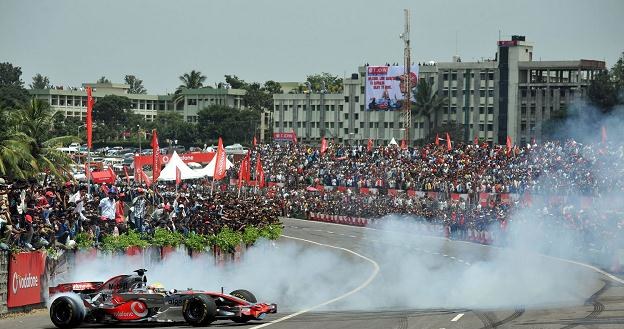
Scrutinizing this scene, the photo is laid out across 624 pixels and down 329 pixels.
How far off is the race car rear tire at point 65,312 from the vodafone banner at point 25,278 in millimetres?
2165

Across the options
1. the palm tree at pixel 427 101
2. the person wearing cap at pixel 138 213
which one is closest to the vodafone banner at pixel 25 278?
the person wearing cap at pixel 138 213

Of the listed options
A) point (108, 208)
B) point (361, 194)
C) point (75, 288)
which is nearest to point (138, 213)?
point (108, 208)

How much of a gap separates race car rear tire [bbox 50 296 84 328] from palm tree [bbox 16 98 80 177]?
3636cm

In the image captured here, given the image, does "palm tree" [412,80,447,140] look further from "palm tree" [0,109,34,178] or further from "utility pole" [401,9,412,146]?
"palm tree" [0,109,34,178]

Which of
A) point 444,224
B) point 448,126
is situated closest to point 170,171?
point 444,224

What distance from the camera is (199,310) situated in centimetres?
2338

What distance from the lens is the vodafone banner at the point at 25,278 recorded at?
81.8 feet

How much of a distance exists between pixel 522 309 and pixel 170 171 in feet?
124

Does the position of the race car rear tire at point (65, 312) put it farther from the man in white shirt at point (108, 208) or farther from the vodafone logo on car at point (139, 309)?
the man in white shirt at point (108, 208)

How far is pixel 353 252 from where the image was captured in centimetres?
5528

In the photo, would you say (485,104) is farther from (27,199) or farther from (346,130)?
(27,199)

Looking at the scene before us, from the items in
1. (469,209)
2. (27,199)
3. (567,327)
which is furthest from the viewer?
(469,209)

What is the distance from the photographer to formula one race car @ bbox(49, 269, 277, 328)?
23.4 meters

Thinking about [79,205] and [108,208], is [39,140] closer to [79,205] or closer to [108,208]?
[108,208]
